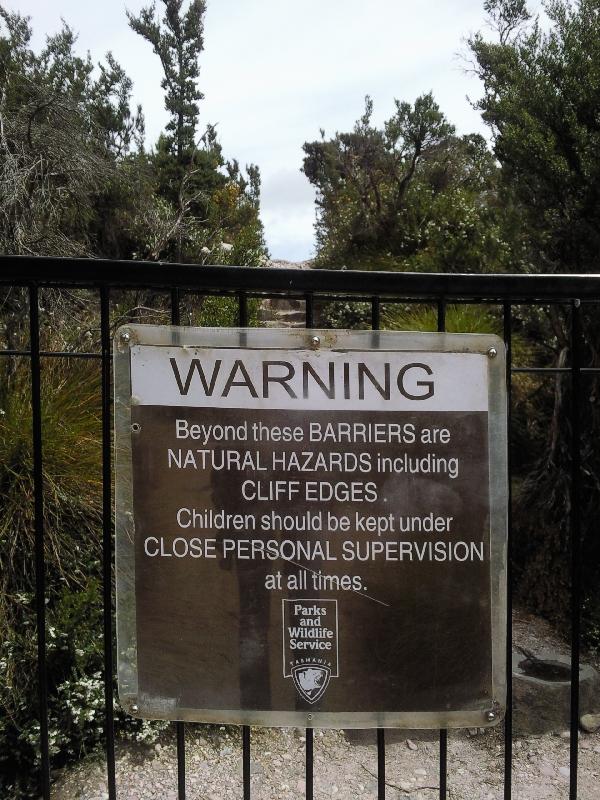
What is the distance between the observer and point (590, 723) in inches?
169

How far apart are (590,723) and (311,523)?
3.56 m

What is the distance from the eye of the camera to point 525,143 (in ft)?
19.3

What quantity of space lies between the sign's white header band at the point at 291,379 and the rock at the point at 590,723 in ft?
11.5

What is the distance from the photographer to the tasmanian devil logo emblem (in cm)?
168

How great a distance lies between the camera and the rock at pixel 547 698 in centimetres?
429

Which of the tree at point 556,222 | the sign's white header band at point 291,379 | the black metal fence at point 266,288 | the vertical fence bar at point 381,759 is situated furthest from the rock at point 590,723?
the sign's white header band at point 291,379

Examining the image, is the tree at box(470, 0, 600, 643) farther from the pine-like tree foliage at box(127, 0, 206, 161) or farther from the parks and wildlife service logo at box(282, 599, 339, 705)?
the pine-like tree foliage at box(127, 0, 206, 161)

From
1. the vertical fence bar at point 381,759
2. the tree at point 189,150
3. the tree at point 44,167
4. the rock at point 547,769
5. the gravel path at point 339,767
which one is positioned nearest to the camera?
the vertical fence bar at point 381,759

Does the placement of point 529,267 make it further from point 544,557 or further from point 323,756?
point 323,756

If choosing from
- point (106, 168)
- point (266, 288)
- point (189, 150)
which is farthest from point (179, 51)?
point (266, 288)

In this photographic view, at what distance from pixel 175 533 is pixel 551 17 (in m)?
6.51

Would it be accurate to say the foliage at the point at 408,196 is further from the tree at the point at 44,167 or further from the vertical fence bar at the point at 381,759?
the vertical fence bar at the point at 381,759

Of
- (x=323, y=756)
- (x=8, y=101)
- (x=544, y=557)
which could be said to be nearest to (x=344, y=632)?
(x=323, y=756)

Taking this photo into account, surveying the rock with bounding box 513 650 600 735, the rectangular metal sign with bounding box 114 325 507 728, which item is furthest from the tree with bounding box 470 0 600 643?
the rectangular metal sign with bounding box 114 325 507 728
